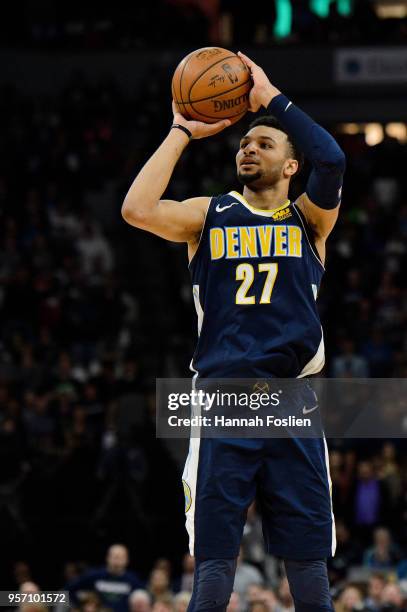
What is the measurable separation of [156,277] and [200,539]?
1438 centimetres

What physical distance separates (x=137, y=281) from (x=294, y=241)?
14.0 metres

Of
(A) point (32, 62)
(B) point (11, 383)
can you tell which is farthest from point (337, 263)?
(A) point (32, 62)

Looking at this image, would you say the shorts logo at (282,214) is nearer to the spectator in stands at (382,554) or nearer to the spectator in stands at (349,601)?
the spectator in stands at (349,601)

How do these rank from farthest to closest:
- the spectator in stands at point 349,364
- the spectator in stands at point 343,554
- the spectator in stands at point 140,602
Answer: the spectator in stands at point 349,364 < the spectator in stands at point 343,554 < the spectator in stands at point 140,602

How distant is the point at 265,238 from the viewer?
5410 mm

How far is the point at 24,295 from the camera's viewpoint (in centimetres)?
1667

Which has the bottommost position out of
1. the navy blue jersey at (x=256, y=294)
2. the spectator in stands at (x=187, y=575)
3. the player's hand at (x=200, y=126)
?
the spectator in stands at (x=187, y=575)

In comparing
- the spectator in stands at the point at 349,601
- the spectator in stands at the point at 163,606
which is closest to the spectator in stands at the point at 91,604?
the spectator in stands at the point at 163,606

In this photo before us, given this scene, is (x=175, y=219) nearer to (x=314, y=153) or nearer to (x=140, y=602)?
(x=314, y=153)

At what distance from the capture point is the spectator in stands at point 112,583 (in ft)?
34.6

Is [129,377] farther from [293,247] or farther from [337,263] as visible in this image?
[293,247]

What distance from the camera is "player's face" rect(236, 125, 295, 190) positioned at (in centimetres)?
550

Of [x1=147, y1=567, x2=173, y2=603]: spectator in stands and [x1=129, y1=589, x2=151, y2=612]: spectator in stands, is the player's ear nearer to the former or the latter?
[x1=129, y1=589, x2=151, y2=612]: spectator in stands

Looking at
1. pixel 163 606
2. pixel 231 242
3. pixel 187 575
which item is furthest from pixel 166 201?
pixel 187 575
